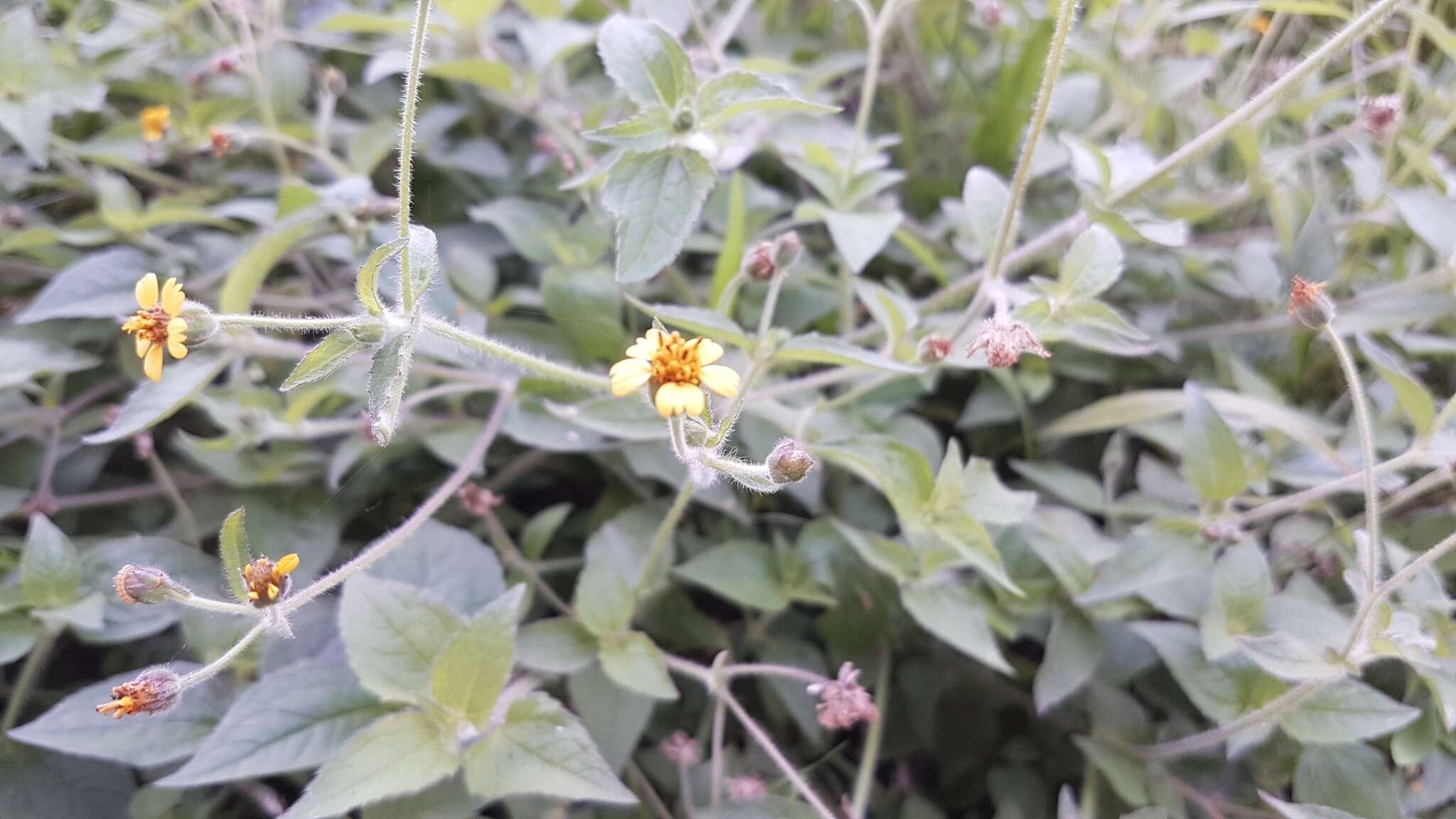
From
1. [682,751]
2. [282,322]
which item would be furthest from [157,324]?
[682,751]

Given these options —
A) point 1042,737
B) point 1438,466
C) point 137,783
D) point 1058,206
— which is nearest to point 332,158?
point 137,783

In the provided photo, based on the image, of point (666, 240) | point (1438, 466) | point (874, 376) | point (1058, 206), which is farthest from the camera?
point (1058, 206)

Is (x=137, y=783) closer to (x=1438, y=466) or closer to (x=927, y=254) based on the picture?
(x=927, y=254)

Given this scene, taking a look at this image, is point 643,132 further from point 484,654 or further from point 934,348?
point 484,654

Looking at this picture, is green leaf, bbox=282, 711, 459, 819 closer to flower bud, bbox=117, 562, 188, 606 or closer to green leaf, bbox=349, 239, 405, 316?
flower bud, bbox=117, 562, 188, 606

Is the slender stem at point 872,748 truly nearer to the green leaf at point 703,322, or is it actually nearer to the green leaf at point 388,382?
the green leaf at point 703,322

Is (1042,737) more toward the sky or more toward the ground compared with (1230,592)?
more toward the ground

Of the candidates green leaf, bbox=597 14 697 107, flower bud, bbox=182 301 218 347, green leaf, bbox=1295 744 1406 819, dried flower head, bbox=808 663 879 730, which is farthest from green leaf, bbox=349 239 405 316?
green leaf, bbox=1295 744 1406 819
